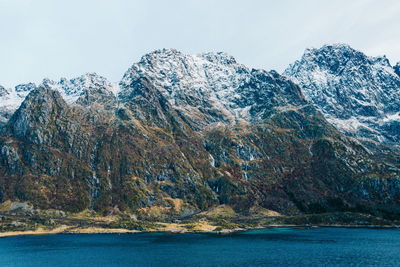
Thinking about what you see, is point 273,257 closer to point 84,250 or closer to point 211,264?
point 211,264

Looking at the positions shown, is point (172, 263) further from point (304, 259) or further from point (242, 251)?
point (304, 259)

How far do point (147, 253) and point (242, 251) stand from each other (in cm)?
5656

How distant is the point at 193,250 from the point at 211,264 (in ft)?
135

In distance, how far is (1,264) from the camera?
541 feet

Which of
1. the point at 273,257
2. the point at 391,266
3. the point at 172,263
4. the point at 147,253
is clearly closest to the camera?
the point at 391,266

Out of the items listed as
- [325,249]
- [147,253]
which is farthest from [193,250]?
[325,249]

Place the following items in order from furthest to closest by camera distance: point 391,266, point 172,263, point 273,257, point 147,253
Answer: point 147,253 < point 273,257 < point 172,263 < point 391,266

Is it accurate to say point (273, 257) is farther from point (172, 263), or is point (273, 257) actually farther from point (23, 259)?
point (23, 259)

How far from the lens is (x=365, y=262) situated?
159 m

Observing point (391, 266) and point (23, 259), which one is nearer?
point (391, 266)

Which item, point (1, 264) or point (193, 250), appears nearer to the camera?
point (1, 264)

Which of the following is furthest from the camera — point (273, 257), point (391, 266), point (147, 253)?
point (147, 253)

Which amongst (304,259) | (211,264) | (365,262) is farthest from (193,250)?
(365,262)

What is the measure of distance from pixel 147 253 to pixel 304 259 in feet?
288
